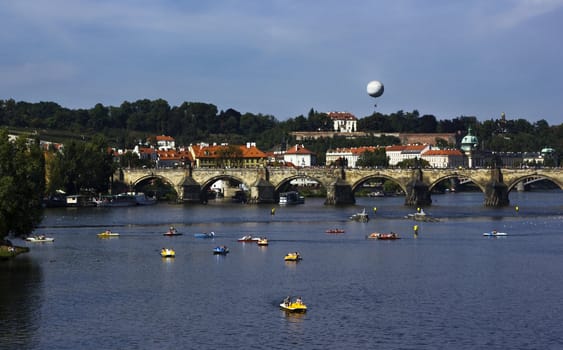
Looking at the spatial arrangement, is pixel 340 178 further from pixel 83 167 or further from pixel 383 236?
pixel 383 236

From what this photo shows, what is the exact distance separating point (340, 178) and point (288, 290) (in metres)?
81.8

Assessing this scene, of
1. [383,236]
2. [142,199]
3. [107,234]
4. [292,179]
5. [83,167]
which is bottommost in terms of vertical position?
[383,236]

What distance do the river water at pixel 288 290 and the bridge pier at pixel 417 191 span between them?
36011 mm

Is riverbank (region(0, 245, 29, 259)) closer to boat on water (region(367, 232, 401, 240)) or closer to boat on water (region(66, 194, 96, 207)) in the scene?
boat on water (region(367, 232, 401, 240))

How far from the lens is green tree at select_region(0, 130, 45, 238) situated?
6706 centimetres

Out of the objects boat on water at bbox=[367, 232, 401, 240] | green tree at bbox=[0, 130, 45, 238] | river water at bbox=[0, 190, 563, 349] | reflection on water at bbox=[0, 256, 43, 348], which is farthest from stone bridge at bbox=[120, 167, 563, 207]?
reflection on water at bbox=[0, 256, 43, 348]

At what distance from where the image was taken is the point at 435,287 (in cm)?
6009

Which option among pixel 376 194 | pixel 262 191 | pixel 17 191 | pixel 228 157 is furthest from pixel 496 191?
pixel 17 191

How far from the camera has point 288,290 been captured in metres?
58.7

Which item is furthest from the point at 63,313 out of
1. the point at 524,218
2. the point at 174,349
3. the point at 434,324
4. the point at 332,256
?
the point at 524,218

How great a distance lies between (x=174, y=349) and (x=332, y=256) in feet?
104

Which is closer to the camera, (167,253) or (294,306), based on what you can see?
(294,306)

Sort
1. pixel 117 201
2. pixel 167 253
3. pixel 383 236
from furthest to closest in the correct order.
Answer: pixel 117 201 → pixel 383 236 → pixel 167 253

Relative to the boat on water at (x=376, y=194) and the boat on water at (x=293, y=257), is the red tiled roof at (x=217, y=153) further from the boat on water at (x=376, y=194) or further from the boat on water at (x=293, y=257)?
the boat on water at (x=293, y=257)
